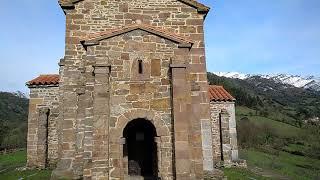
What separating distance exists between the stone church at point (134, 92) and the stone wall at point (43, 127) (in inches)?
372

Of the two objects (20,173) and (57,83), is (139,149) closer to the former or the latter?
(20,173)

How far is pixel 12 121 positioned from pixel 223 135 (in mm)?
52939

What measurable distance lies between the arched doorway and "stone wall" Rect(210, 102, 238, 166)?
10.0 meters

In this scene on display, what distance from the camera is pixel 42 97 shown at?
2247 centimetres

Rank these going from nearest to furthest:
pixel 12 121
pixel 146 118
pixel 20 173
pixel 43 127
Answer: pixel 146 118, pixel 20 173, pixel 43 127, pixel 12 121

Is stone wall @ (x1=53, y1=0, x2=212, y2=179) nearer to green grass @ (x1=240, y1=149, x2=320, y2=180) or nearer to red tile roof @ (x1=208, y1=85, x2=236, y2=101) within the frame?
red tile roof @ (x1=208, y1=85, x2=236, y2=101)

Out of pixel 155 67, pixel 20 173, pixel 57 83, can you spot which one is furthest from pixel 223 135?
pixel 20 173

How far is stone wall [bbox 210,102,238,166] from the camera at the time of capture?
74.0ft

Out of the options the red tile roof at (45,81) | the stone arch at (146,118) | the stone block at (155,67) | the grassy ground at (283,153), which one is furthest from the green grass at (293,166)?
the red tile roof at (45,81)

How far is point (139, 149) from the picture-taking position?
13516mm

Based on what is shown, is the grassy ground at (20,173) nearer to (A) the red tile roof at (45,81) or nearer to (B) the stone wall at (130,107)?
(A) the red tile roof at (45,81)

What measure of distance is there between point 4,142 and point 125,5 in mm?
36088

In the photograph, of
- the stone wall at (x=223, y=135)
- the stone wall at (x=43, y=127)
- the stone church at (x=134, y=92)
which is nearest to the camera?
the stone church at (x=134, y=92)

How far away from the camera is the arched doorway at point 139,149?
1335cm
